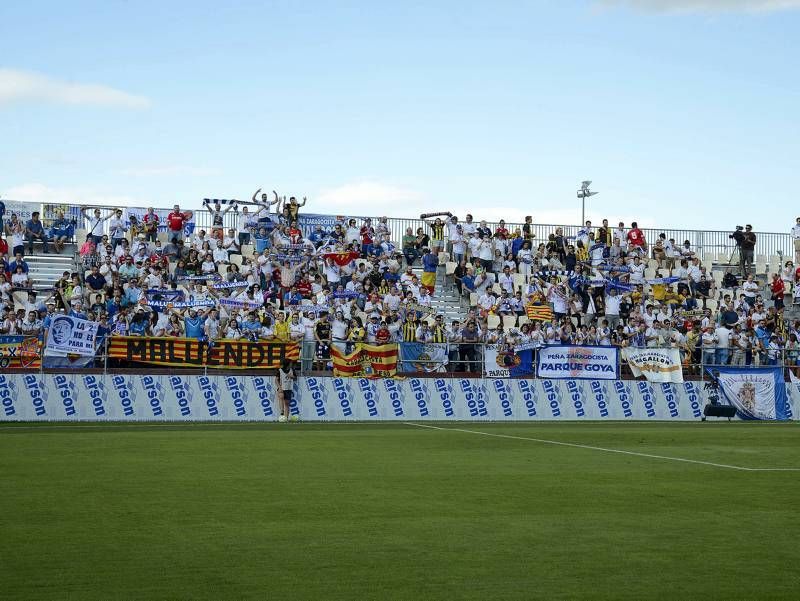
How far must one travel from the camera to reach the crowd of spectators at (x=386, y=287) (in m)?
31.8

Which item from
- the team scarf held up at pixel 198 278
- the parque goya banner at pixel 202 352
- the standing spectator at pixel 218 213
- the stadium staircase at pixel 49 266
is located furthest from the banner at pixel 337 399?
the standing spectator at pixel 218 213

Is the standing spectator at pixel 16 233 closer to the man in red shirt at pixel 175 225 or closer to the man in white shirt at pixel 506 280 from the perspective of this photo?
the man in red shirt at pixel 175 225

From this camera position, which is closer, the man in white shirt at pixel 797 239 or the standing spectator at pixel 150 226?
the standing spectator at pixel 150 226

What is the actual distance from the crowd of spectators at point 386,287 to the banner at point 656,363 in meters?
0.77

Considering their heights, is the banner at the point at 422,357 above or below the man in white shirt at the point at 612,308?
below

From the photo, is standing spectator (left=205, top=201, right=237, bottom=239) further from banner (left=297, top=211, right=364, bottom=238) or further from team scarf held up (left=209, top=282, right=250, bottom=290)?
team scarf held up (left=209, top=282, right=250, bottom=290)

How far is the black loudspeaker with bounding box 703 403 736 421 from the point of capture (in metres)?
33.0

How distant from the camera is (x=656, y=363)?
33.2 m

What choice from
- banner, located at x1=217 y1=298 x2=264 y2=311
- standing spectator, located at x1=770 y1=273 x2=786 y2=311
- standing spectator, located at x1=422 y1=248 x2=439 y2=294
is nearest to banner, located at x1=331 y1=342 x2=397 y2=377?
banner, located at x1=217 y1=298 x2=264 y2=311

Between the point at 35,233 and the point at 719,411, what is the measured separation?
23.2 meters

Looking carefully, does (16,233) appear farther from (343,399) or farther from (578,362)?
(578,362)

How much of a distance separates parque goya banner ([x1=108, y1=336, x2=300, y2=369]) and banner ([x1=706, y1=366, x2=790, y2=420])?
13.4 meters

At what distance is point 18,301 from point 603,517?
Answer: 2507cm

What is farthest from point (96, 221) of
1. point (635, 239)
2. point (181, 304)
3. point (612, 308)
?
point (635, 239)
